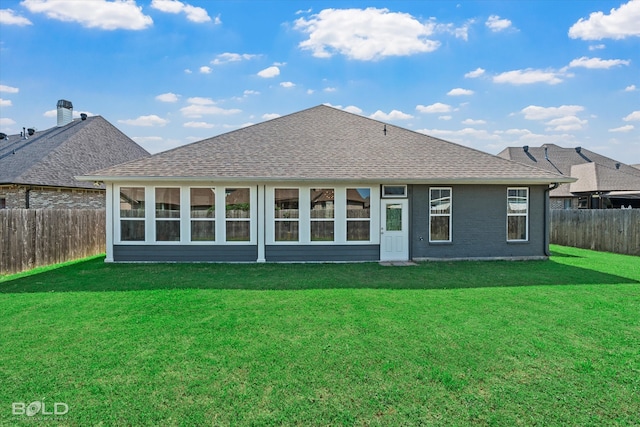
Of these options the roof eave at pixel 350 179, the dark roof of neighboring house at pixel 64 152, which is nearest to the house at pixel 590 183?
the roof eave at pixel 350 179

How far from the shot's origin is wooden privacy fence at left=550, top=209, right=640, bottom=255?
14.1m

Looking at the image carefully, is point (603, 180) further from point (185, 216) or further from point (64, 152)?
point (64, 152)

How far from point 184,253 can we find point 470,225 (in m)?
9.35

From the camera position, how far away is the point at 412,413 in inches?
128

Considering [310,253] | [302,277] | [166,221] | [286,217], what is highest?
[286,217]

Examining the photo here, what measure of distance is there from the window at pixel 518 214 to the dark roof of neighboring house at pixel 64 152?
1638 cm

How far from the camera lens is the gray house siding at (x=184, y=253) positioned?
11688mm

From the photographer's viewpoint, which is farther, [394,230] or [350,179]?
[394,230]

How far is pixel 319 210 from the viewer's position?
465 inches

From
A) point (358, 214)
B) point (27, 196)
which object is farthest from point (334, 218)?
point (27, 196)

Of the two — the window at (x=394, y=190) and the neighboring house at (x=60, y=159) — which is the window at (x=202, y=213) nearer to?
the neighboring house at (x=60, y=159)

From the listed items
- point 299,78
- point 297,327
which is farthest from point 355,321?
point 299,78

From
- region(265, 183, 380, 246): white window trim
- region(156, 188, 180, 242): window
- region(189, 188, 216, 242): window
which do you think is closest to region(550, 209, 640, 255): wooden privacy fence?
region(265, 183, 380, 246): white window trim

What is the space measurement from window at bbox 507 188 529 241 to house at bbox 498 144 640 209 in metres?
12.4
